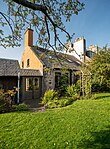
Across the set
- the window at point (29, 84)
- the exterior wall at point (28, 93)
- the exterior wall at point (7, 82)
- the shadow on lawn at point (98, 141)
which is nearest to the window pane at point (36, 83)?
the exterior wall at point (28, 93)

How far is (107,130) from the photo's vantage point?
6215mm

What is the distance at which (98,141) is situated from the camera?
532 cm

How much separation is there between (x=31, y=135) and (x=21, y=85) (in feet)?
36.5

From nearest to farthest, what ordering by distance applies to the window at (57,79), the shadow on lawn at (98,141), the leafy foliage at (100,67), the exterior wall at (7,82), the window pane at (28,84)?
the shadow on lawn at (98,141), the exterior wall at (7,82), the leafy foliage at (100,67), the window pane at (28,84), the window at (57,79)

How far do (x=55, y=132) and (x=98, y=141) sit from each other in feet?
5.76

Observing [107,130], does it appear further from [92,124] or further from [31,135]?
[31,135]

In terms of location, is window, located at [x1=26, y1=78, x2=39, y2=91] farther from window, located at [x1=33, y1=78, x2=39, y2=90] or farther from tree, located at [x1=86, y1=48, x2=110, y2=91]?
tree, located at [x1=86, y1=48, x2=110, y2=91]

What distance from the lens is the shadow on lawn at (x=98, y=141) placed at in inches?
197

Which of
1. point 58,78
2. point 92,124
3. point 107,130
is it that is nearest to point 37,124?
point 92,124

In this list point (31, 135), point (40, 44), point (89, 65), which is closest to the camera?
point (31, 135)

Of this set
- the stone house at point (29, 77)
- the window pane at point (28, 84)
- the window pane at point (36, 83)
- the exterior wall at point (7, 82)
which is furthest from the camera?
the window pane at point (36, 83)

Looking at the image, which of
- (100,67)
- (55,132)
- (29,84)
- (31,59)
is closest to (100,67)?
(100,67)

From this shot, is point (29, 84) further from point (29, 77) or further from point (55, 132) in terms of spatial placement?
point (55, 132)

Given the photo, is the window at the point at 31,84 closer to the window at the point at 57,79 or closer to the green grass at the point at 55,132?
the window at the point at 57,79
